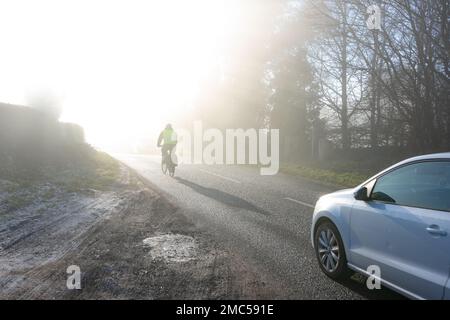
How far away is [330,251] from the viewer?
5.24 meters

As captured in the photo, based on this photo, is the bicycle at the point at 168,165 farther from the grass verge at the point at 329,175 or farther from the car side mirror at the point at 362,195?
the car side mirror at the point at 362,195

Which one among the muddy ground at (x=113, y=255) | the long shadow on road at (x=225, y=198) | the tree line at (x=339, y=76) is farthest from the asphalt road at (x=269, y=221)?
the tree line at (x=339, y=76)

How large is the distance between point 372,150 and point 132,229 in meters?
19.2

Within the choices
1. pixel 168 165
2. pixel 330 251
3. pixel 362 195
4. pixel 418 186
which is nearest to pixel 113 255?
pixel 330 251

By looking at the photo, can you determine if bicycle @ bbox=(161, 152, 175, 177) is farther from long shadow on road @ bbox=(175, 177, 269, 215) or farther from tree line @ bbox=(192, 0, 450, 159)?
tree line @ bbox=(192, 0, 450, 159)

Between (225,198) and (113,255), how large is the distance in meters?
5.74

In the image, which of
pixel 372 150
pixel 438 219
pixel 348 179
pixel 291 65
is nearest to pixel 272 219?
pixel 438 219

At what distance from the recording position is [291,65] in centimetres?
2934

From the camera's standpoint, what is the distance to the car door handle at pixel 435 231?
3.53 metres

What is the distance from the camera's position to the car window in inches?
153

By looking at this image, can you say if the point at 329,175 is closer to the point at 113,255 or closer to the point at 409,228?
the point at 113,255

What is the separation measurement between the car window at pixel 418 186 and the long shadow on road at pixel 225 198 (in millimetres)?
4828

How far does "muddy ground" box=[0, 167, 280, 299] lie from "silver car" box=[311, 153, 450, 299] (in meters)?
0.99

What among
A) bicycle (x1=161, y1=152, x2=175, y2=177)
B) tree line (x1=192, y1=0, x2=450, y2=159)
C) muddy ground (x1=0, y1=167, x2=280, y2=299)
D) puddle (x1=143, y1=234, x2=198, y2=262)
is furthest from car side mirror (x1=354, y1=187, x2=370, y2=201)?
bicycle (x1=161, y1=152, x2=175, y2=177)
